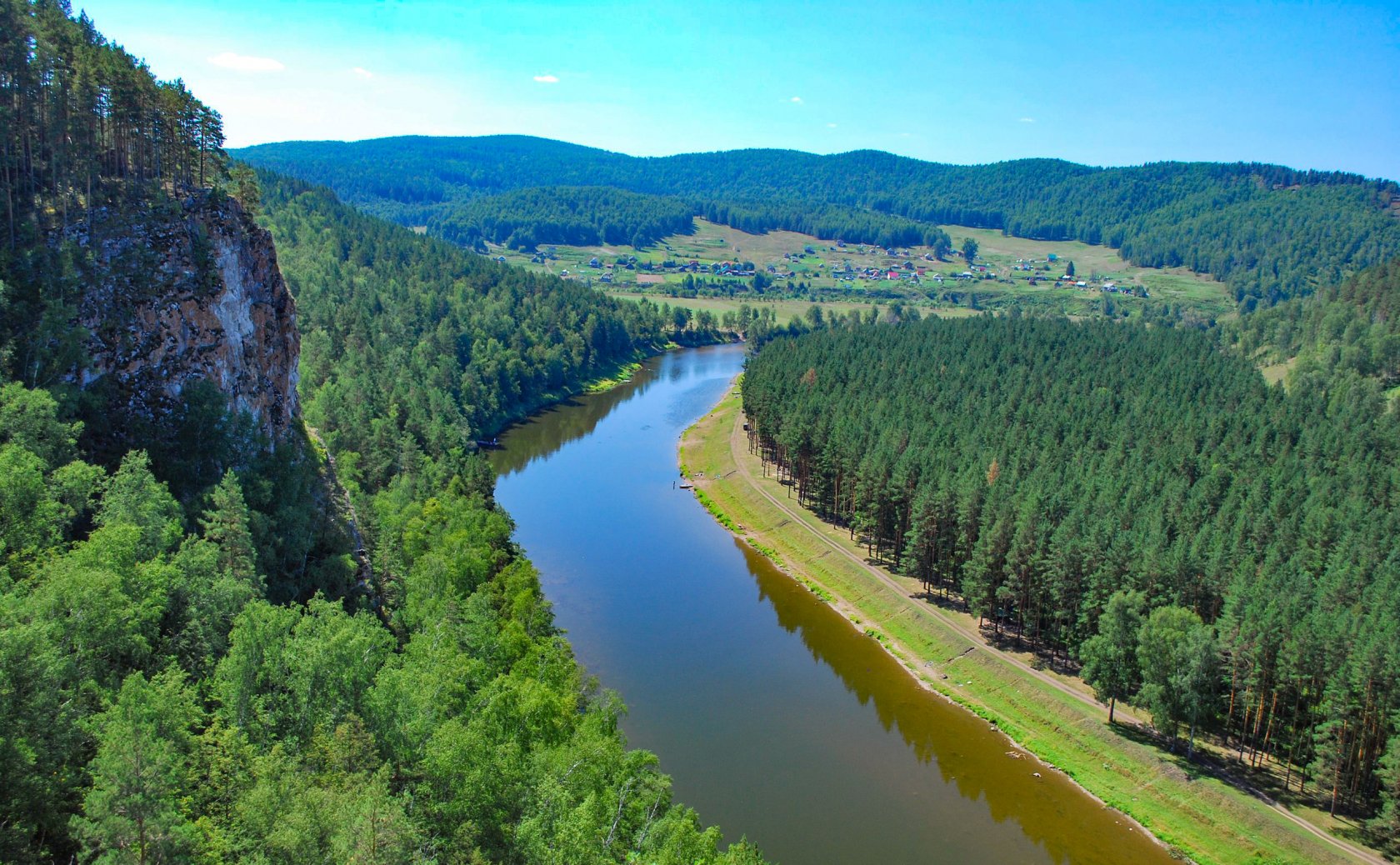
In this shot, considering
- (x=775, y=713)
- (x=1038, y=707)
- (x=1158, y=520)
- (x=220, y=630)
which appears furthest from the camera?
(x=1158, y=520)

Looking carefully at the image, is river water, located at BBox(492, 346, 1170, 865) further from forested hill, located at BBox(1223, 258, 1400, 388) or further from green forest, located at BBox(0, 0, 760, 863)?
forested hill, located at BBox(1223, 258, 1400, 388)

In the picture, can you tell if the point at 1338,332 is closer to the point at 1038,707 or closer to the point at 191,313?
the point at 1038,707

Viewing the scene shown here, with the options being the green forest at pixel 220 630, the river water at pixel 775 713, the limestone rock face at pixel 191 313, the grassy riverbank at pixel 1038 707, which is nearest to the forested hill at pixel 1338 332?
the grassy riverbank at pixel 1038 707

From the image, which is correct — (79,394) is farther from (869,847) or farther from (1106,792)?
(1106,792)

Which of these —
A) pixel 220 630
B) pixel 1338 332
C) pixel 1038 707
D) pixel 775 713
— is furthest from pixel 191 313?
pixel 1338 332

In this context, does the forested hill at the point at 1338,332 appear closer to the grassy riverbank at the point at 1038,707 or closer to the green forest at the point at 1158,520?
the green forest at the point at 1158,520

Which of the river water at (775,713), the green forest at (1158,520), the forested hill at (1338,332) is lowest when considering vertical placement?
the river water at (775,713)
